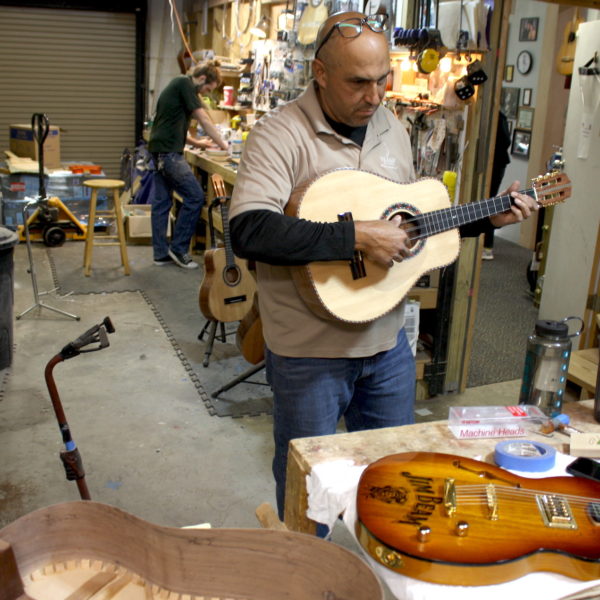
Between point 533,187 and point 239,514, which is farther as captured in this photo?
point 239,514

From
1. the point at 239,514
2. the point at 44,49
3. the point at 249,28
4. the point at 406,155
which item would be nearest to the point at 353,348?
the point at 406,155

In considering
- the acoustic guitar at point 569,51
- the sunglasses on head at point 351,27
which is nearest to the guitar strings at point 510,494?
the sunglasses on head at point 351,27

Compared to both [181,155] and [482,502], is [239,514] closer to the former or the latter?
[482,502]

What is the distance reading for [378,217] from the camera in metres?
2.07

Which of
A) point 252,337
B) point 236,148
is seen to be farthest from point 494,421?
point 236,148

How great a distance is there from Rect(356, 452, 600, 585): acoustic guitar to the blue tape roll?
76 millimetres

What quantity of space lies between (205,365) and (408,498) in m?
3.17

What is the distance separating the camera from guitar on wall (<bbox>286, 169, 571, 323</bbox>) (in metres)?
1.97

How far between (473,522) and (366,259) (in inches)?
36.9

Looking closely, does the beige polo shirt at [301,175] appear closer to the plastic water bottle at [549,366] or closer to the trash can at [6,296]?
the plastic water bottle at [549,366]

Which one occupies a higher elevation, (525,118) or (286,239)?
(525,118)

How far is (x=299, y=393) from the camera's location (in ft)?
6.70

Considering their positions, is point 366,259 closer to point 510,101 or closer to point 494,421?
point 494,421

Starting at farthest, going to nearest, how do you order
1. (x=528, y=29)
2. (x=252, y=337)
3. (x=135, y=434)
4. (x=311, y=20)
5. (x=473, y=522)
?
(x=528, y=29)
(x=311, y=20)
(x=252, y=337)
(x=135, y=434)
(x=473, y=522)
